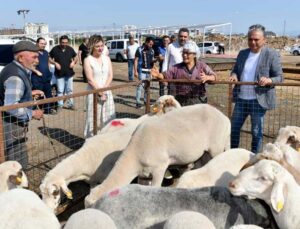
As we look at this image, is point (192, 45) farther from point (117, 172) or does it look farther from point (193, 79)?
point (117, 172)

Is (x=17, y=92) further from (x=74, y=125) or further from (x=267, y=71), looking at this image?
(x=74, y=125)

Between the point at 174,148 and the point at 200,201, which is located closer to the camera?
the point at 200,201

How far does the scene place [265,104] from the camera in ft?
19.5

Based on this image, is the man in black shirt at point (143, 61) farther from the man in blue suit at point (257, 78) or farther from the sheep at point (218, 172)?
the sheep at point (218, 172)

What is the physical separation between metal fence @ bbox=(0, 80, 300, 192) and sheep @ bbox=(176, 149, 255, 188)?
5.85 ft

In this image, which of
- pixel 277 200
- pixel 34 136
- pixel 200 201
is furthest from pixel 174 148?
pixel 34 136

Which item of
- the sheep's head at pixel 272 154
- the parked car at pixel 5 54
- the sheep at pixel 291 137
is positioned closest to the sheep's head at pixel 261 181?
the sheep's head at pixel 272 154

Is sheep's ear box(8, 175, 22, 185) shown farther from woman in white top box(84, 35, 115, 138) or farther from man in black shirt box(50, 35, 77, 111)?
man in black shirt box(50, 35, 77, 111)

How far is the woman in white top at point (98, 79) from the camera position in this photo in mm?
6660

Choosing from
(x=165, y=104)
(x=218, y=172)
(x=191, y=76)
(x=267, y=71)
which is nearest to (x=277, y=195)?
(x=218, y=172)

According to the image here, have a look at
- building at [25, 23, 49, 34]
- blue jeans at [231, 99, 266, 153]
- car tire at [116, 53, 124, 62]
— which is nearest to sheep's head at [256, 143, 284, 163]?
blue jeans at [231, 99, 266, 153]

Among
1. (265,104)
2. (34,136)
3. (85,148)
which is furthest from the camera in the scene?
(34,136)

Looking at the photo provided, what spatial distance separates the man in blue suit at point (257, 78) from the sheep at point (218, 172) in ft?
4.96

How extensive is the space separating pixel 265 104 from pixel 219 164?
6.27ft
